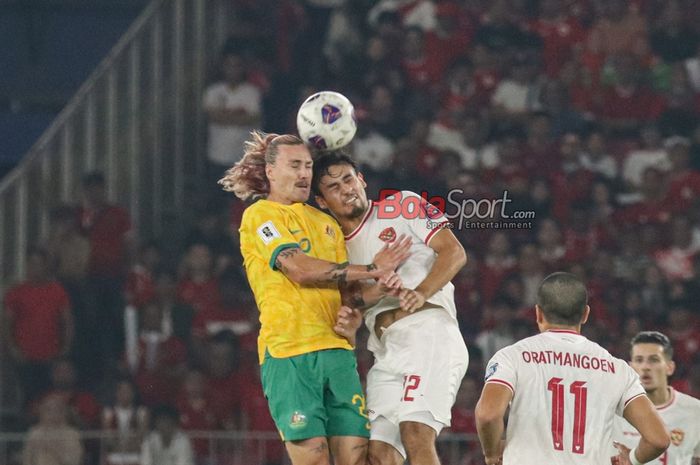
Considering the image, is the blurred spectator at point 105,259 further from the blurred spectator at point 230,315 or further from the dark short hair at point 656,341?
the dark short hair at point 656,341

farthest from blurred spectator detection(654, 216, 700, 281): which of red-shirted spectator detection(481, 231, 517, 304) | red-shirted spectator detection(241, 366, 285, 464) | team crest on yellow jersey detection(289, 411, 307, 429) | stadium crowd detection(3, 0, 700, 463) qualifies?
team crest on yellow jersey detection(289, 411, 307, 429)

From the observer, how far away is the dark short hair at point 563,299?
671 centimetres

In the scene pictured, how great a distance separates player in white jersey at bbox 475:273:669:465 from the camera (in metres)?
6.64

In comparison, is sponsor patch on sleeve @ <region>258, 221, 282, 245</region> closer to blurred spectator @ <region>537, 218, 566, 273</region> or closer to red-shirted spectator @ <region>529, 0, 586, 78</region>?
blurred spectator @ <region>537, 218, 566, 273</region>

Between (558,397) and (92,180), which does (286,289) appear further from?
(92,180)

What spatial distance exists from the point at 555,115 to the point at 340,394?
838cm

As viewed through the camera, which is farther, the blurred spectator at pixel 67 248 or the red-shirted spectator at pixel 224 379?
the blurred spectator at pixel 67 248

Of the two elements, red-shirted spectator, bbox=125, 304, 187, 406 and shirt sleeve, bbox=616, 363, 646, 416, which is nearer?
shirt sleeve, bbox=616, 363, 646, 416

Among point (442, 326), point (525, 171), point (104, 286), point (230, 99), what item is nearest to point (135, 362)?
point (104, 286)

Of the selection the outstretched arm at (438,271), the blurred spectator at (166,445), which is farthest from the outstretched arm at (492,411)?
the blurred spectator at (166,445)

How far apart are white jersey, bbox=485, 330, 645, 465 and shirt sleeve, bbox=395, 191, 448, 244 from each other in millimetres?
1402

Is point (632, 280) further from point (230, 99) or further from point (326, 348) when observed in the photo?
point (326, 348)

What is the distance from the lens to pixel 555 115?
15.4 m

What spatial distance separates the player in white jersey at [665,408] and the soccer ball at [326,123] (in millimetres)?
2355
